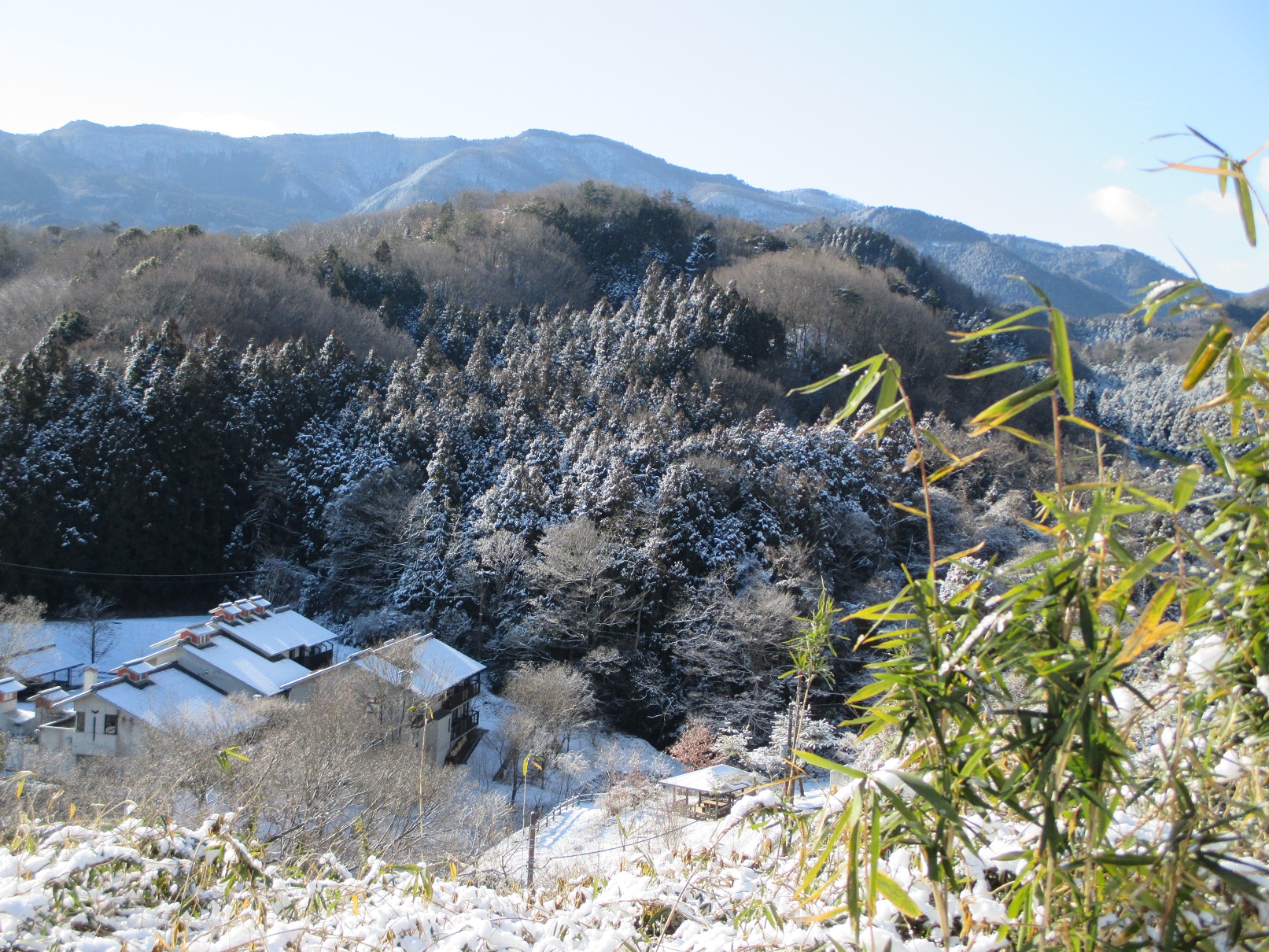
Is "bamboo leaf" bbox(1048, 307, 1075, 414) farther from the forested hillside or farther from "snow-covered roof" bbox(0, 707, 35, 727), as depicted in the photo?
"snow-covered roof" bbox(0, 707, 35, 727)

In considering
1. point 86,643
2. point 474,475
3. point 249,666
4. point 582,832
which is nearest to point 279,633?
point 249,666

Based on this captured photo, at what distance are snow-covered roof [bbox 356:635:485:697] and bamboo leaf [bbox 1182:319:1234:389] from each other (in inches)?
474

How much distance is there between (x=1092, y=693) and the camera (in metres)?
0.82

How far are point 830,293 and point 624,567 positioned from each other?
22042mm

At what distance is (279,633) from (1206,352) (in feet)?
53.1

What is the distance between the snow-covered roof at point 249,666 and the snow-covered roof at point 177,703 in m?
0.41

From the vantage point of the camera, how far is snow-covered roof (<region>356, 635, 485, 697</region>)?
12.4 metres

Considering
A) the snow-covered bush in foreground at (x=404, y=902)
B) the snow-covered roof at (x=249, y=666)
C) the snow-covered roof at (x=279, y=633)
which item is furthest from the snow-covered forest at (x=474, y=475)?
the snow-covered bush in foreground at (x=404, y=902)

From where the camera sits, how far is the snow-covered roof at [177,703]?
10.3 metres

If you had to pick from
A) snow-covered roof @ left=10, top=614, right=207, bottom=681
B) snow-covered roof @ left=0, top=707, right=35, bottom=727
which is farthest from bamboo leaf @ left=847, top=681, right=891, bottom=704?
snow-covered roof @ left=10, top=614, right=207, bottom=681

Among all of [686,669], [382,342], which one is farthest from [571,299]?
[686,669]

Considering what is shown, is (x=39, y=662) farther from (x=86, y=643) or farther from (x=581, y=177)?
(x=581, y=177)

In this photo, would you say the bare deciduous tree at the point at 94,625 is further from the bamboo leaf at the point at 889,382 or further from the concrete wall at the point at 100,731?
the bamboo leaf at the point at 889,382

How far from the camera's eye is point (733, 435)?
770 inches
